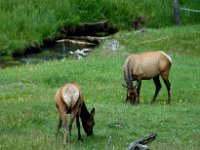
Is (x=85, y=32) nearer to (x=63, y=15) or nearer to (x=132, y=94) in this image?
(x=63, y=15)

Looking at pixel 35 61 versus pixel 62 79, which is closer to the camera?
pixel 62 79

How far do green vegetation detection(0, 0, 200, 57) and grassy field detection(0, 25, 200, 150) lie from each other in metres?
6.93

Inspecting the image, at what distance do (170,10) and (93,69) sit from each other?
17141 millimetres

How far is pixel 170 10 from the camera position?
4216cm

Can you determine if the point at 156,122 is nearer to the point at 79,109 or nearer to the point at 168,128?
the point at 168,128

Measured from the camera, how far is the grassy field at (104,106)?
14.5 metres

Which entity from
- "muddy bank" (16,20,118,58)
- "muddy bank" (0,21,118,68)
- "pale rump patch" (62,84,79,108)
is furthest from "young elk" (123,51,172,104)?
"muddy bank" (16,20,118,58)

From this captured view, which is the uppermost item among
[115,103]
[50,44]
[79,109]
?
[79,109]

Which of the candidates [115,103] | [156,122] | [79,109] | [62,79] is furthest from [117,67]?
[79,109]

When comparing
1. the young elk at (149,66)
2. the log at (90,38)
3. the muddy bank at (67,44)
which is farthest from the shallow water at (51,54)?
the young elk at (149,66)

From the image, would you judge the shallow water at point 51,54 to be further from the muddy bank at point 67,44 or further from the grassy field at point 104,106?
the grassy field at point 104,106

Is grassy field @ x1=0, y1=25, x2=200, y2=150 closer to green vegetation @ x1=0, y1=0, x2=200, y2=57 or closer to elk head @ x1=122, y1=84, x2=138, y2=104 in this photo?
elk head @ x1=122, y1=84, x2=138, y2=104

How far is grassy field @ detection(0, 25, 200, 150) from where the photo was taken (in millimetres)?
14539

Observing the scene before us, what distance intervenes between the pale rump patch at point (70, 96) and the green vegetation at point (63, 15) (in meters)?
22.8
